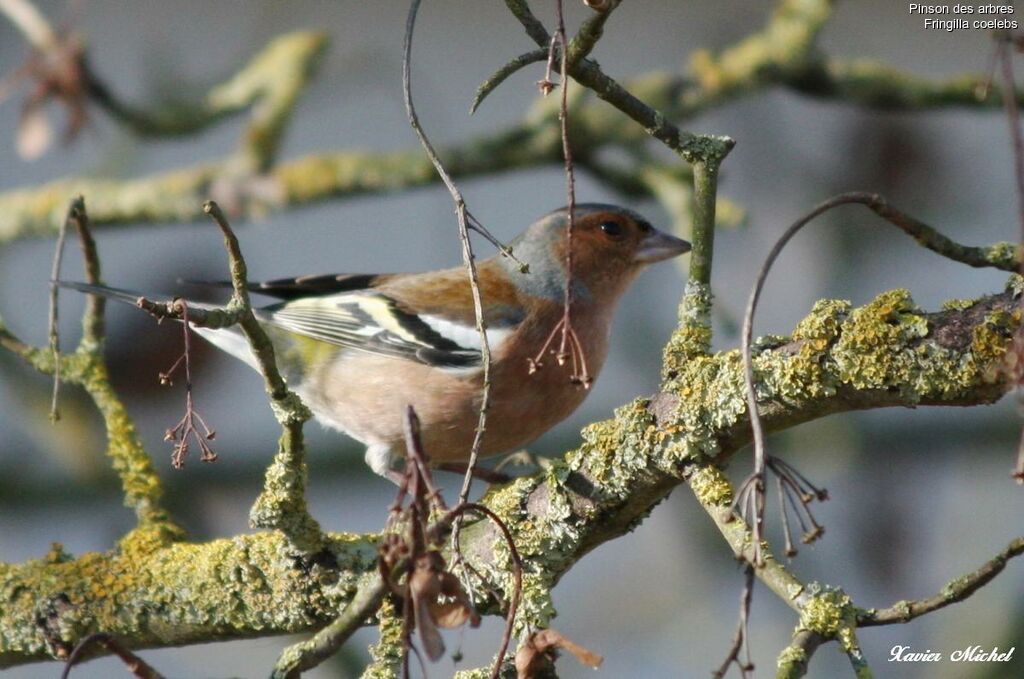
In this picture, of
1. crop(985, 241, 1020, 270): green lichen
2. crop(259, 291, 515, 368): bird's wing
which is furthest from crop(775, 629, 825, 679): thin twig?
crop(259, 291, 515, 368): bird's wing

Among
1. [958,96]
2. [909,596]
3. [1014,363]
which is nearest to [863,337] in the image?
[1014,363]

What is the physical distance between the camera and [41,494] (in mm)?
5844

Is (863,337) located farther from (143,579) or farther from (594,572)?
(594,572)

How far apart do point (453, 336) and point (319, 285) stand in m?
0.66

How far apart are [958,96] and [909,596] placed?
2568mm

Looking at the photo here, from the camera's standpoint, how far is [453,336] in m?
4.26

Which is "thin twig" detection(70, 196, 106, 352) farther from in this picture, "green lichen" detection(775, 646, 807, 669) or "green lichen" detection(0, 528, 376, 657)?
"green lichen" detection(775, 646, 807, 669)

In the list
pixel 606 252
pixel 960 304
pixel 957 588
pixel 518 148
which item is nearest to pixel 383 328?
pixel 606 252

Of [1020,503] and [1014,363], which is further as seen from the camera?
[1020,503]

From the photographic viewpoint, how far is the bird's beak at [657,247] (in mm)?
4523

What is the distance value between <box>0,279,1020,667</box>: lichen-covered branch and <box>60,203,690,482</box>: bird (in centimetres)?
96

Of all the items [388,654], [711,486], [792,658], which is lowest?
[792,658]

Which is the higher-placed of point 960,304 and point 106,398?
point 106,398

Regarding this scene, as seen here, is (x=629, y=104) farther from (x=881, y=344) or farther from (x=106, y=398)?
(x=106, y=398)
